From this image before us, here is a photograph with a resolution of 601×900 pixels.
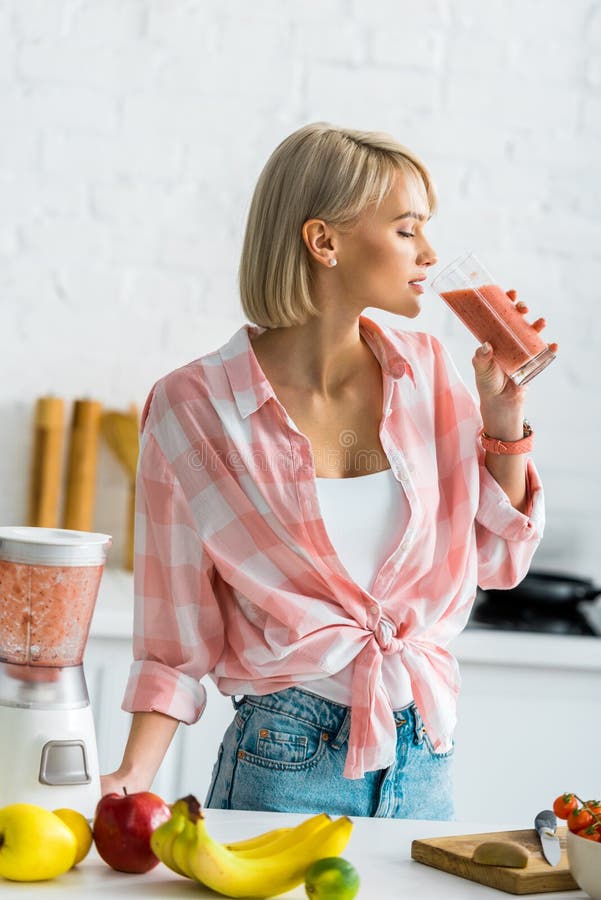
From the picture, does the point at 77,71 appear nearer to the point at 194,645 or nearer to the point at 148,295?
the point at 148,295

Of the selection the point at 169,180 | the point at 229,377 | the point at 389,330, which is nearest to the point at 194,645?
the point at 229,377

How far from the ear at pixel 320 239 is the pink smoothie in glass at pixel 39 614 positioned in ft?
1.85

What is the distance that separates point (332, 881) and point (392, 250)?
0.81m

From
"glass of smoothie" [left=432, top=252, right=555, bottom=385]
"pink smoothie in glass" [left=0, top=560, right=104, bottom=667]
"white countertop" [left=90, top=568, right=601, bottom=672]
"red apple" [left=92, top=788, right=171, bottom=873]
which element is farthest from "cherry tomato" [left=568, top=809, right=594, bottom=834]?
"white countertop" [left=90, top=568, right=601, bottom=672]

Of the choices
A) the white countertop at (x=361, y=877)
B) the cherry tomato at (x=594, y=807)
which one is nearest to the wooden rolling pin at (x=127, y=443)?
the white countertop at (x=361, y=877)

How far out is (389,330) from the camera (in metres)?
1.64

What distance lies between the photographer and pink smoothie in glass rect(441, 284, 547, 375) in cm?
146

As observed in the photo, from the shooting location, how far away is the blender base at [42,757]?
3.60ft

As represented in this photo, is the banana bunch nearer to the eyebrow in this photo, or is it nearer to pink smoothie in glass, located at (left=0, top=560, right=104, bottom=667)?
pink smoothie in glass, located at (left=0, top=560, right=104, bottom=667)

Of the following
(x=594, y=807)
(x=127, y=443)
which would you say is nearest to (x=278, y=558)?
(x=594, y=807)

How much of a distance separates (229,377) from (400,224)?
29 cm

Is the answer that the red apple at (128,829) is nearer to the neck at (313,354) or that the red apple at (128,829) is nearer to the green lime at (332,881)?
the green lime at (332,881)

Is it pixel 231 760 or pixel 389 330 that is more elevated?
pixel 389 330

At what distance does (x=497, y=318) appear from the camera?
146 cm
